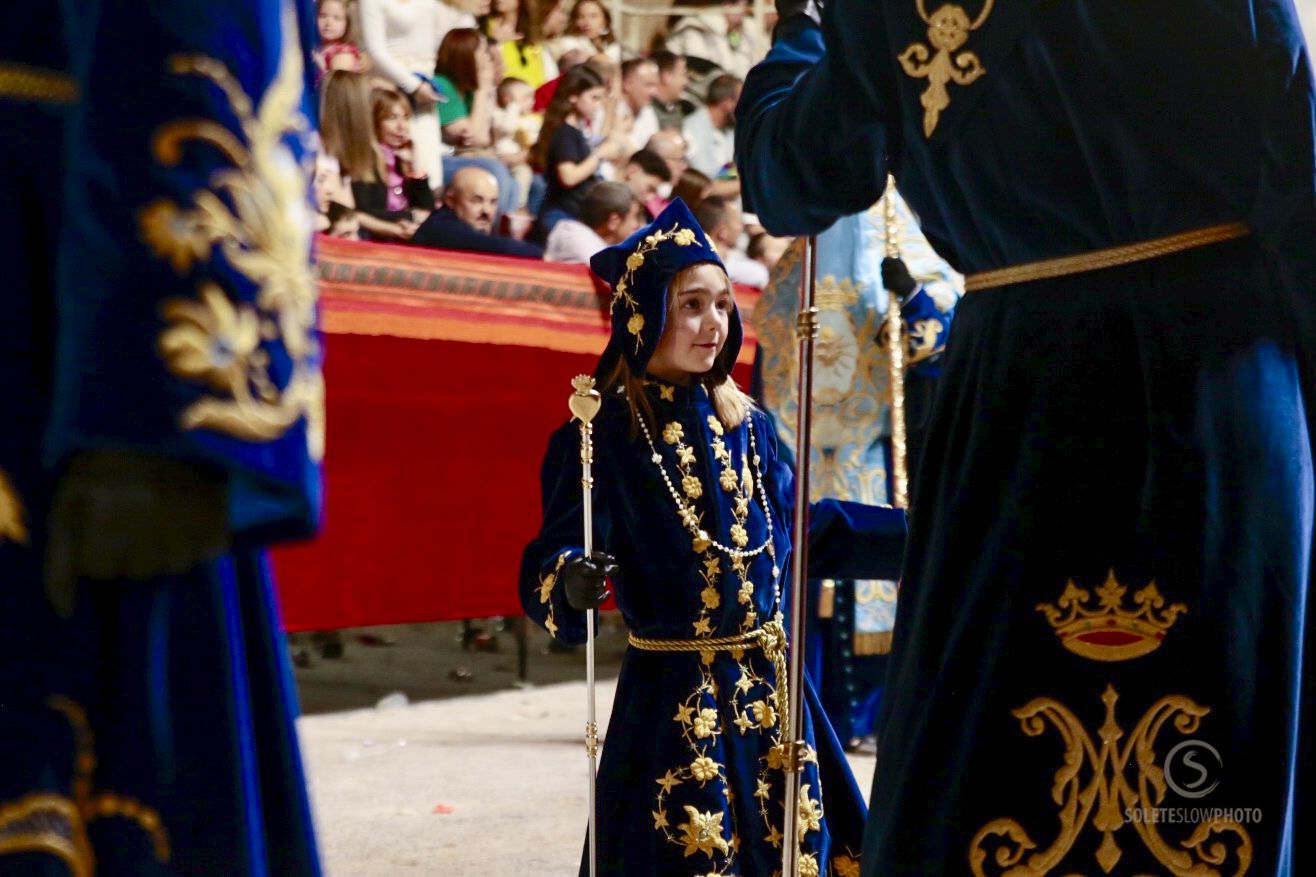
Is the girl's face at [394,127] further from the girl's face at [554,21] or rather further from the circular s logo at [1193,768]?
the circular s logo at [1193,768]

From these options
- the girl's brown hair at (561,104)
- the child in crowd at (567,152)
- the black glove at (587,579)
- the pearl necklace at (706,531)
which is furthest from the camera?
the girl's brown hair at (561,104)

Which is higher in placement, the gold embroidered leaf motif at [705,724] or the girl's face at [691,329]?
the girl's face at [691,329]

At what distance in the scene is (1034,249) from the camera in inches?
97.8

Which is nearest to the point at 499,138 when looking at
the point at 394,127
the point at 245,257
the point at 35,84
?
the point at 394,127

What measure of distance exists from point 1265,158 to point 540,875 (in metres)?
3.13

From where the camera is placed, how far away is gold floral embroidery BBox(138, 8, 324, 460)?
1425 millimetres

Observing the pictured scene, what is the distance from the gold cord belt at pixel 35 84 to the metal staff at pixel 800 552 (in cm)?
152

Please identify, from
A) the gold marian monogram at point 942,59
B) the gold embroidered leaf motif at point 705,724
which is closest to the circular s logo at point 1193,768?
the gold marian monogram at point 942,59

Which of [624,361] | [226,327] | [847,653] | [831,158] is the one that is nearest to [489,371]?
[847,653]

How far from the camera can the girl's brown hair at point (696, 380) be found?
155 inches

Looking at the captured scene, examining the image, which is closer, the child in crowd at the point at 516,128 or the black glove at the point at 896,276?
the black glove at the point at 896,276

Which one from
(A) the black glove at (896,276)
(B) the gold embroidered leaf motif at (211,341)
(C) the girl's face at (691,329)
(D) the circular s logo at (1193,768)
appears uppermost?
(A) the black glove at (896,276)

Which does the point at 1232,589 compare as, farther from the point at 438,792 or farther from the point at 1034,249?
the point at 438,792

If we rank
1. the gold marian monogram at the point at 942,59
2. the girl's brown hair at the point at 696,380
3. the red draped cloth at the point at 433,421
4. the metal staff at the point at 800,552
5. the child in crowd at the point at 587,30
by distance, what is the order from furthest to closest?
the child in crowd at the point at 587,30 → the red draped cloth at the point at 433,421 → the girl's brown hair at the point at 696,380 → the metal staff at the point at 800,552 → the gold marian monogram at the point at 942,59
